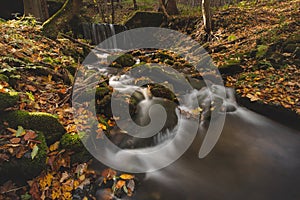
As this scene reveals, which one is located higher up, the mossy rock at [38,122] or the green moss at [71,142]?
the mossy rock at [38,122]

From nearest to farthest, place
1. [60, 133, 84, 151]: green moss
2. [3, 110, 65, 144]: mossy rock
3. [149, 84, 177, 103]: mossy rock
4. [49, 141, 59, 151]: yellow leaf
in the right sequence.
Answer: [3, 110, 65, 144]: mossy rock
[49, 141, 59, 151]: yellow leaf
[60, 133, 84, 151]: green moss
[149, 84, 177, 103]: mossy rock

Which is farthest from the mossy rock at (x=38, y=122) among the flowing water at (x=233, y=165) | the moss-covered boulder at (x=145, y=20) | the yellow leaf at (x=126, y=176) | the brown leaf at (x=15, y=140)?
the moss-covered boulder at (x=145, y=20)

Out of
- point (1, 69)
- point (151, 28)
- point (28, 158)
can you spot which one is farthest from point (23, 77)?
point (151, 28)

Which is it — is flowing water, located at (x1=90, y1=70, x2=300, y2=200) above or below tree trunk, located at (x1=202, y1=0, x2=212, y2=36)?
below

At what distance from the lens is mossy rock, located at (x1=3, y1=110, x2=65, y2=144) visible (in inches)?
123

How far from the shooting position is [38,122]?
10.7 feet

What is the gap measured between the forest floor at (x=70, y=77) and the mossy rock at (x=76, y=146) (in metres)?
0.04

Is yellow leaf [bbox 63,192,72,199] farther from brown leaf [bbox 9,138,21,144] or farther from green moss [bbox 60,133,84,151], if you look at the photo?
brown leaf [bbox 9,138,21,144]

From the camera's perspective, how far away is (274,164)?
366cm

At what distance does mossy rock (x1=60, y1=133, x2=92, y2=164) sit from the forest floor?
0.04 m

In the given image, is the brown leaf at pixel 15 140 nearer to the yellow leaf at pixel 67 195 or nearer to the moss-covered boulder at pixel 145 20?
the yellow leaf at pixel 67 195

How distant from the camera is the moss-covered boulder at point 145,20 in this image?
12352 mm

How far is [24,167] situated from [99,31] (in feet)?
34.1

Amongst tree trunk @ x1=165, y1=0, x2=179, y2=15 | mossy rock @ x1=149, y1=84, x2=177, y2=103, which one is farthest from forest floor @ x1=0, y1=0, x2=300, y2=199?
tree trunk @ x1=165, y1=0, x2=179, y2=15
